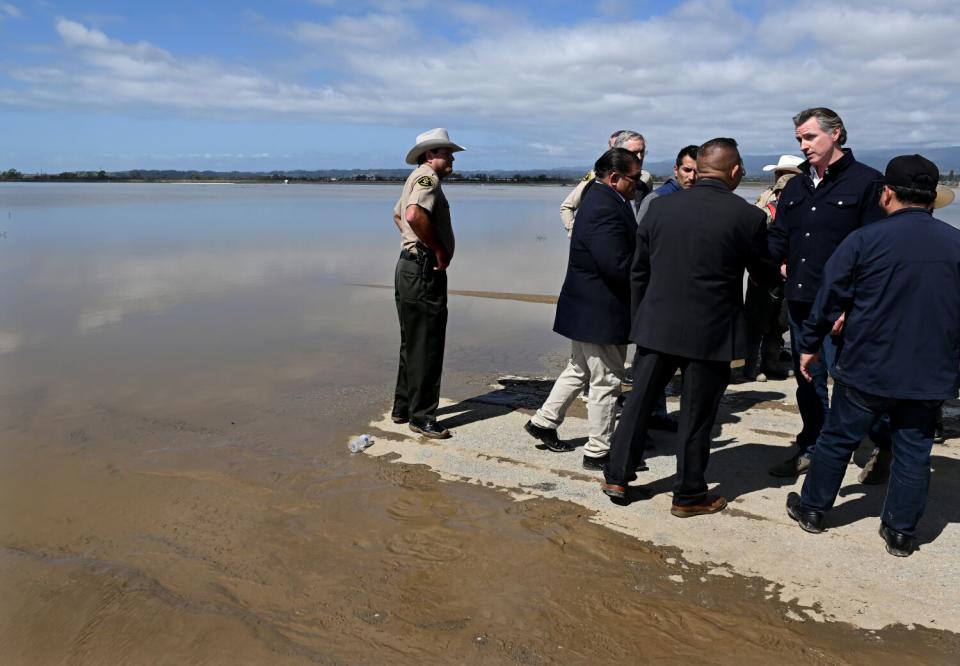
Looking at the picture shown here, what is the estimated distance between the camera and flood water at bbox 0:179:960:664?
3.08 m

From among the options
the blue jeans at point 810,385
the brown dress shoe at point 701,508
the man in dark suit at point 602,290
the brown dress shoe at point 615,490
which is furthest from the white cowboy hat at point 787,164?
the brown dress shoe at point 615,490

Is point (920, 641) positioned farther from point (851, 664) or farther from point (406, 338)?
point (406, 338)

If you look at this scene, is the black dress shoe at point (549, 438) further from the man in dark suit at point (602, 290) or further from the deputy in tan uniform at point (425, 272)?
the deputy in tan uniform at point (425, 272)

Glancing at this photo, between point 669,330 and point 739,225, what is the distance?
0.64m

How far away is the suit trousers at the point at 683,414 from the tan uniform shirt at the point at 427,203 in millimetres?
1811

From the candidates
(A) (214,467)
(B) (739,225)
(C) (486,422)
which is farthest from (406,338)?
(B) (739,225)

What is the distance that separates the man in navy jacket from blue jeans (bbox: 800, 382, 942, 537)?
0.55 metres

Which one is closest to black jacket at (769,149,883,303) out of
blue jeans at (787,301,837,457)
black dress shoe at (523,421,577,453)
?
blue jeans at (787,301,837,457)

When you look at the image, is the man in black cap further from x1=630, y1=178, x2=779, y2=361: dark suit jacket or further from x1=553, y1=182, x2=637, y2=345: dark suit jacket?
x1=553, y1=182, x2=637, y2=345: dark suit jacket

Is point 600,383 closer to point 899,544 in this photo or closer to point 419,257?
point 419,257

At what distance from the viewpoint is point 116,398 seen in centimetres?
643

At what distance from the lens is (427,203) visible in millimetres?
5250

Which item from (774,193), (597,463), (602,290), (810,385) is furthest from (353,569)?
→ (774,193)

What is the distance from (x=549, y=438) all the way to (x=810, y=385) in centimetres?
170
